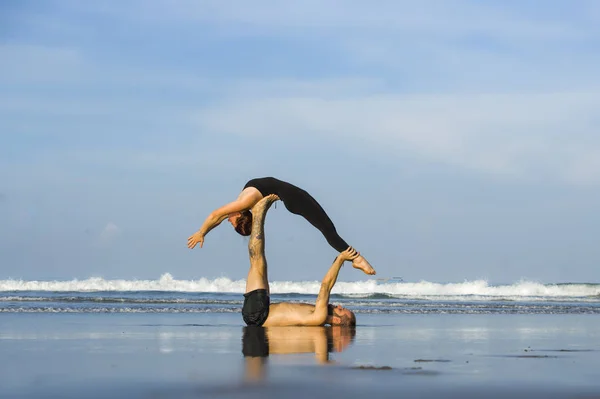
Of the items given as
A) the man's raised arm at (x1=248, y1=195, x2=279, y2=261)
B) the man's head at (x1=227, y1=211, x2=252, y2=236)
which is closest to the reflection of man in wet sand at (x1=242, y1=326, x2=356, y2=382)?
the man's raised arm at (x1=248, y1=195, x2=279, y2=261)

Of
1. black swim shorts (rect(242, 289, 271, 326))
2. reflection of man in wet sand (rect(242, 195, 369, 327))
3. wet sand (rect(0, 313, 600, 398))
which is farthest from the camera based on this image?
black swim shorts (rect(242, 289, 271, 326))

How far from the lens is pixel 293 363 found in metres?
6.38

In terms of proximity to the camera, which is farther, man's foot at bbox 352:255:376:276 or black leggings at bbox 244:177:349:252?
man's foot at bbox 352:255:376:276

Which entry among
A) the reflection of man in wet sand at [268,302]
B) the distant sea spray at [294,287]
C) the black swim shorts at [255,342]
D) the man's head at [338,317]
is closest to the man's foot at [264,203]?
the reflection of man in wet sand at [268,302]

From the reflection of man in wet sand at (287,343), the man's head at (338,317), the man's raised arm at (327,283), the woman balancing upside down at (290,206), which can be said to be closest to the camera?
the reflection of man in wet sand at (287,343)

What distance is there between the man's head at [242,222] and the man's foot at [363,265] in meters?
1.44

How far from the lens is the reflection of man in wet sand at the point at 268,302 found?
10398 millimetres

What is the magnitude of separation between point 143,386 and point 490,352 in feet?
12.7

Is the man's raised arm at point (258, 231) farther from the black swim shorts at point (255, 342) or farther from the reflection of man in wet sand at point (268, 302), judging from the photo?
the black swim shorts at point (255, 342)

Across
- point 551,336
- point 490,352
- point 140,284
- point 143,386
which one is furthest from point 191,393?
point 140,284

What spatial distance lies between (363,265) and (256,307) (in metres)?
1.64

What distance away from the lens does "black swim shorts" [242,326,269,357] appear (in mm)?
7303

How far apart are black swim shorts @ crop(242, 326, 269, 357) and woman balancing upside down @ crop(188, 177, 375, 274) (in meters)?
1.43

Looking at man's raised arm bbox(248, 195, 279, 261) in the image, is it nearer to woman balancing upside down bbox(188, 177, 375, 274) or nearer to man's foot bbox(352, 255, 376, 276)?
woman balancing upside down bbox(188, 177, 375, 274)
